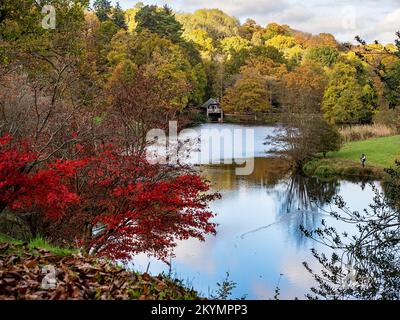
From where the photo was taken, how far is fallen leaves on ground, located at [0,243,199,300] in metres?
3.34

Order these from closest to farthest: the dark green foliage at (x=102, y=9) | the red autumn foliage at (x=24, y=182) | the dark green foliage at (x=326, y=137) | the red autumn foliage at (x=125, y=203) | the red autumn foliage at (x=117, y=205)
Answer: the red autumn foliage at (x=24, y=182) < the red autumn foliage at (x=117, y=205) < the red autumn foliage at (x=125, y=203) < the dark green foliage at (x=326, y=137) < the dark green foliage at (x=102, y=9)

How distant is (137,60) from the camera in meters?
38.1

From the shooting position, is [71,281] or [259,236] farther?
[259,236]

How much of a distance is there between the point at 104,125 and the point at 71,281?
9.47m

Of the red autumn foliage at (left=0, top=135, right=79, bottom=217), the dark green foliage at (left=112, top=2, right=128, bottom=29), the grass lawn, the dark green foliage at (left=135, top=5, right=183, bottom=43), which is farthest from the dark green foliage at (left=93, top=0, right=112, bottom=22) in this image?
the red autumn foliage at (left=0, top=135, right=79, bottom=217)

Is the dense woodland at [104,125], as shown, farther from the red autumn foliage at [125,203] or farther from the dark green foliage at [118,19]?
the dark green foliage at [118,19]

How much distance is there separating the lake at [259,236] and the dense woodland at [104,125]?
2.64 feet

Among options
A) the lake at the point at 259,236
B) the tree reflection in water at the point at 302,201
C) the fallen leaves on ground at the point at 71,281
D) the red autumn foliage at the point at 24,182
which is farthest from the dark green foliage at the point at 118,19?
the fallen leaves on ground at the point at 71,281

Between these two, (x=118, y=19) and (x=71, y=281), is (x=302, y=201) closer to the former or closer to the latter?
(x=71, y=281)

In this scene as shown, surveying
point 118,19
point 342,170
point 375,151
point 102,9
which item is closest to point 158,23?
point 118,19

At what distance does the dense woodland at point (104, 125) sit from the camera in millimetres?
6316

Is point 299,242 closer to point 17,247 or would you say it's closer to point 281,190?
point 281,190

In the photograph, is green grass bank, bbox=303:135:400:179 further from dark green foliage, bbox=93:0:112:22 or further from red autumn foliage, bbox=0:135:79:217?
dark green foliage, bbox=93:0:112:22

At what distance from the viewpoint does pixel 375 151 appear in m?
→ 25.7
